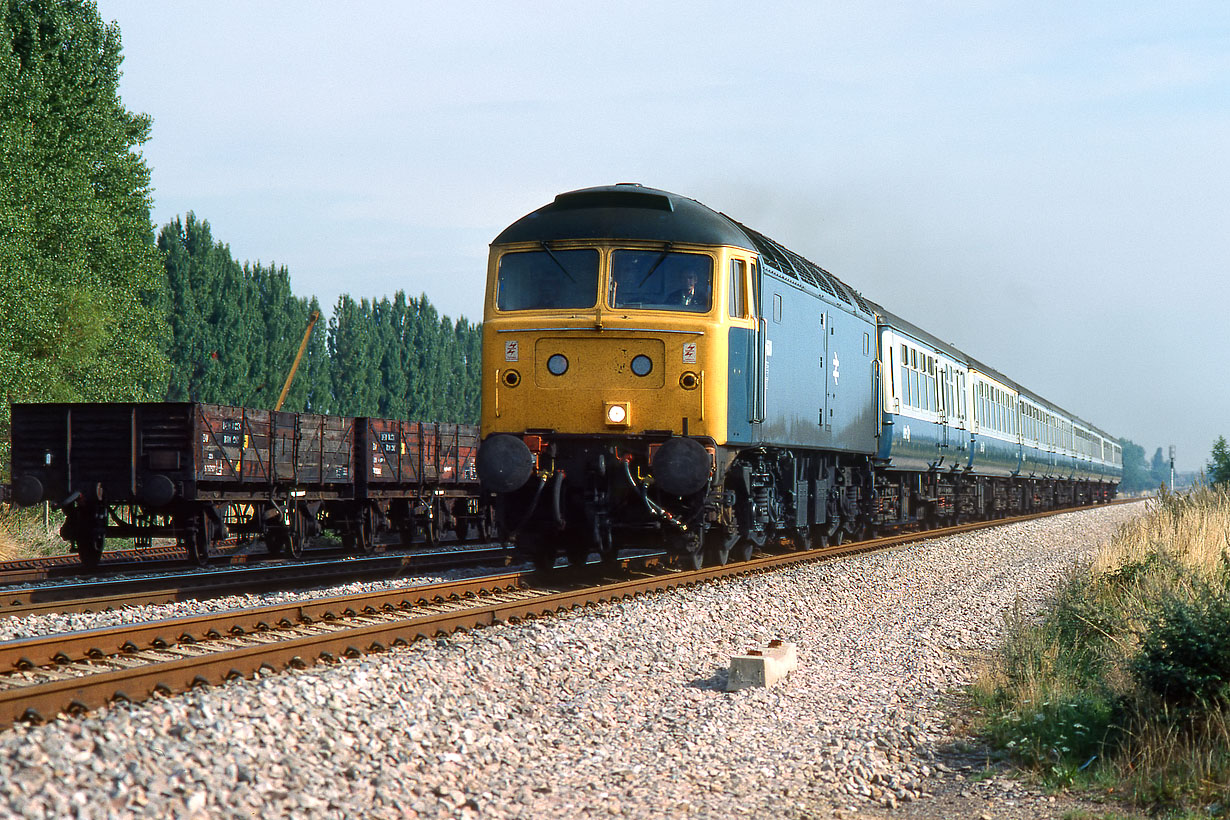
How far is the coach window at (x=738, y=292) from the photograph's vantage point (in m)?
11.6

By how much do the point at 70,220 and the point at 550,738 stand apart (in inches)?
996

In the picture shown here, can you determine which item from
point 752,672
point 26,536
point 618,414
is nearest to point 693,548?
point 618,414

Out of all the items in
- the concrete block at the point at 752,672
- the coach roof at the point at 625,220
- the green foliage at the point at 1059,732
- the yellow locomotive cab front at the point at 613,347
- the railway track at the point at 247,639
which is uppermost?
the coach roof at the point at 625,220

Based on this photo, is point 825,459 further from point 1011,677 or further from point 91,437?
point 91,437

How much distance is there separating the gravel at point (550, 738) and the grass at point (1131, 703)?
0.37 m

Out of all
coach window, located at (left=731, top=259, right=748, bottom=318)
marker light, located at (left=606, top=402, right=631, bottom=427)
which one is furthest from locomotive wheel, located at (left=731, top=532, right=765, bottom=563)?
coach window, located at (left=731, top=259, right=748, bottom=318)

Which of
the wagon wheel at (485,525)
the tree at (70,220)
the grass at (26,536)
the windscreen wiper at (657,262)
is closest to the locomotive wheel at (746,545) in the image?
the windscreen wiper at (657,262)

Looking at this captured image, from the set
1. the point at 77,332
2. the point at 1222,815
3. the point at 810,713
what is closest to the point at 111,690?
the point at 810,713

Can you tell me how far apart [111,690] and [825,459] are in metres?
Result: 11.1

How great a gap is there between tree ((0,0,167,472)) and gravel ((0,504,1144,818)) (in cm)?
1810

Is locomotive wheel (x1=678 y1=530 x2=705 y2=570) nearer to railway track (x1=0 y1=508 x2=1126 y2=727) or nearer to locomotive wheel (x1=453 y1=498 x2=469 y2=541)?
railway track (x1=0 y1=508 x2=1126 y2=727)

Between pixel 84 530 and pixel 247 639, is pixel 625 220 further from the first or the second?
pixel 84 530

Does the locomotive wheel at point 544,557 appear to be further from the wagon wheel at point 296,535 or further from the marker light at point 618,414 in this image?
the wagon wheel at point 296,535

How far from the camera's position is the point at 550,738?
20.3 feet
